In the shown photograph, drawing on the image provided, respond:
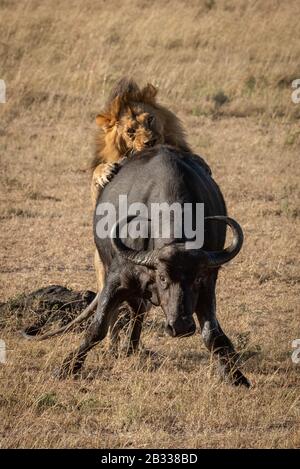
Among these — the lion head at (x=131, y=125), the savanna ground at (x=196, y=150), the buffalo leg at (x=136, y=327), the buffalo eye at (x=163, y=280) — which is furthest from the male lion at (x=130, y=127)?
the buffalo eye at (x=163, y=280)

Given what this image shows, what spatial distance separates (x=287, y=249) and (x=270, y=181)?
2422 millimetres

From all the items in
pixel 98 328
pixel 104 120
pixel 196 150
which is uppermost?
pixel 104 120

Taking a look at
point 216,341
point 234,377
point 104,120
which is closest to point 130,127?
point 104,120

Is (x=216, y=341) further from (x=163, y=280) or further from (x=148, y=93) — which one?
(x=148, y=93)

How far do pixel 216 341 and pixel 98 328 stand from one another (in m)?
0.78

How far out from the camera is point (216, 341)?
6.82m

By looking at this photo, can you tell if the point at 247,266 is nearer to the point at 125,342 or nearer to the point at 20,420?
the point at 125,342

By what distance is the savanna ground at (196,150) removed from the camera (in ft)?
20.7

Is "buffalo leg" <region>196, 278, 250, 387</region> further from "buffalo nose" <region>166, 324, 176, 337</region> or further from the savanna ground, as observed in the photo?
"buffalo nose" <region>166, 324, 176, 337</region>

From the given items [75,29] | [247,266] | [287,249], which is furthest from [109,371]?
[75,29]

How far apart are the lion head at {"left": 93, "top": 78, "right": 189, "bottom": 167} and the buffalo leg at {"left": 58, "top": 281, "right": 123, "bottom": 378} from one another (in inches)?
56.0

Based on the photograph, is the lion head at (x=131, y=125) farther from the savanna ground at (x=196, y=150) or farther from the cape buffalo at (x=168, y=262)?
the savanna ground at (x=196, y=150)

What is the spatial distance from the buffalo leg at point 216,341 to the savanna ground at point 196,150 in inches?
5.2

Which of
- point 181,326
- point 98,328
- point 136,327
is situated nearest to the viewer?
point 181,326
